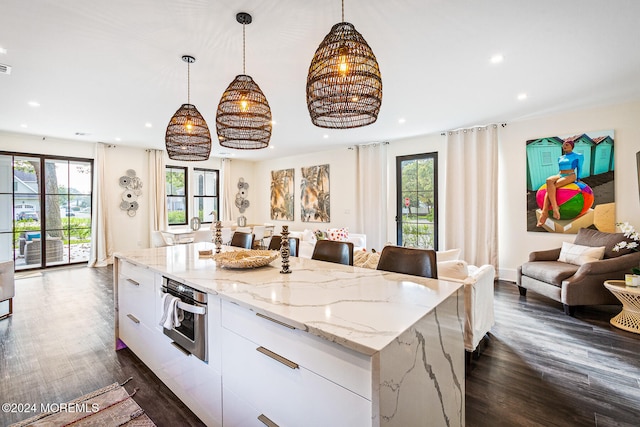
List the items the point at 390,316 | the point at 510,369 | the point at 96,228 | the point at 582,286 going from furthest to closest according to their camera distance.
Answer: the point at 96,228 < the point at 582,286 < the point at 510,369 < the point at 390,316

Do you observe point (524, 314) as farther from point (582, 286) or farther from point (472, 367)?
point (472, 367)

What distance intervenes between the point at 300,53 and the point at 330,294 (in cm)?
228

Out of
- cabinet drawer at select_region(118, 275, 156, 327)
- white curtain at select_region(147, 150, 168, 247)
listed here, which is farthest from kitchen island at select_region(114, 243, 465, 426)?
white curtain at select_region(147, 150, 168, 247)

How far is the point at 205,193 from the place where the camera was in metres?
8.50

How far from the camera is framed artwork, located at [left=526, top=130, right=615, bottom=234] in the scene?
4117mm

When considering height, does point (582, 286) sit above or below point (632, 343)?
above

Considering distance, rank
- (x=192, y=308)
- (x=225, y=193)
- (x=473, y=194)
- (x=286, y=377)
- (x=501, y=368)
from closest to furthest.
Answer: (x=286, y=377)
(x=192, y=308)
(x=501, y=368)
(x=473, y=194)
(x=225, y=193)

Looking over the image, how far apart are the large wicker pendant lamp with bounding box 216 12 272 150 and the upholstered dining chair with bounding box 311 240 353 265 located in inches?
43.1

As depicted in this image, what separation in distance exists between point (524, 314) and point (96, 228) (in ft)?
25.8

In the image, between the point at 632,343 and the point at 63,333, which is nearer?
the point at 632,343

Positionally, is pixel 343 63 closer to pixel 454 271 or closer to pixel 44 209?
pixel 454 271

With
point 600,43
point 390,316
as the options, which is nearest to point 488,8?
point 600,43

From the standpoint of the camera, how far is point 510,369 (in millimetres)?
2363

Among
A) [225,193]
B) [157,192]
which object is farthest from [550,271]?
[157,192]
